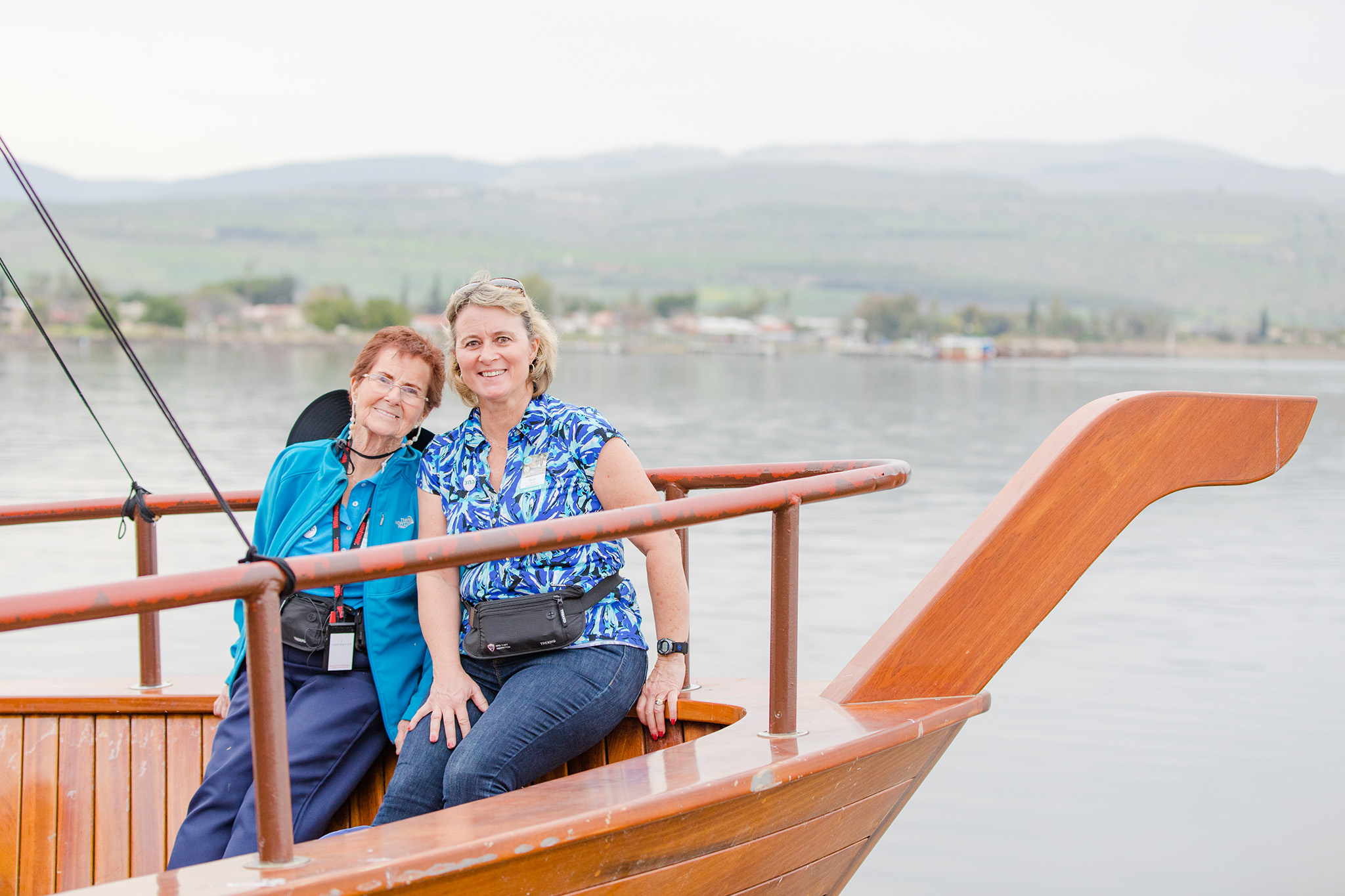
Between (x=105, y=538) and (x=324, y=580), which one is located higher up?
(x=324, y=580)

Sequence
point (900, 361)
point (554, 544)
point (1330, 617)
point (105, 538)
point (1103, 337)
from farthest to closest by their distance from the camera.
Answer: point (1103, 337) < point (900, 361) < point (105, 538) < point (1330, 617) < point (554, 544)

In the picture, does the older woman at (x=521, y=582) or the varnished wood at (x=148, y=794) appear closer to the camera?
the older woman at (x=521, y=582)

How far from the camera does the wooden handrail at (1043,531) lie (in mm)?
3299

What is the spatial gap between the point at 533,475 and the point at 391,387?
48 centimetres

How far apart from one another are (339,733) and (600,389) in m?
51.8

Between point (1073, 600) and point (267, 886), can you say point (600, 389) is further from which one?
point (267, 886)

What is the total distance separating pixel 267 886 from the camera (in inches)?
82.7

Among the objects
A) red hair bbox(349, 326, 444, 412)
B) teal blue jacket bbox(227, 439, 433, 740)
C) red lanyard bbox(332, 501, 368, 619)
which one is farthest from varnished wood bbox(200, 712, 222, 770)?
red hair bbox(349, 326, 444, 412)

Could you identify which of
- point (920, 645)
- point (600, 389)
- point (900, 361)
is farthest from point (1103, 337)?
point (920, 645)

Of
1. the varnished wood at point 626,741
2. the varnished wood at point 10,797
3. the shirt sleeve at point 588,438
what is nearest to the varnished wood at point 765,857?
the varnished wood at point 626,741

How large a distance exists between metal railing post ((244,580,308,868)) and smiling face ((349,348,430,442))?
1232mm

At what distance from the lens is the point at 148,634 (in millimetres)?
3611

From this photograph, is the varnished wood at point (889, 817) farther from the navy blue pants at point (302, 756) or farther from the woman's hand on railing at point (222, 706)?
the woman's hand on railing at point (222, 706)

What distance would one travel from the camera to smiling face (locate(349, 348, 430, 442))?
3.28m
